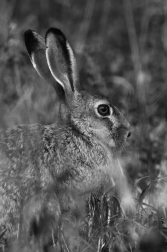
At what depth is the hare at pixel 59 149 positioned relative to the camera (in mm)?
3675

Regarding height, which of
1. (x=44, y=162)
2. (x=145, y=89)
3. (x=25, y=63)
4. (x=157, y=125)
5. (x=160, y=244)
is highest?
(x=25, y=63)

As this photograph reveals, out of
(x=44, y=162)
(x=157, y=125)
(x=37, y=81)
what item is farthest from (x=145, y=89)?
(x=44, y=162)

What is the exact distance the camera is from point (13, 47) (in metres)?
6.10

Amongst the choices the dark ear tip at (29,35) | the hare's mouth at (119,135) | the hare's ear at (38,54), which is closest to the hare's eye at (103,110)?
the hare's mouth at (119,135)

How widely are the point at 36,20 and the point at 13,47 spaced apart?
6.16 ft

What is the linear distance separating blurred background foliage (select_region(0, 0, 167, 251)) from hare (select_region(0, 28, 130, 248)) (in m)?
0.32

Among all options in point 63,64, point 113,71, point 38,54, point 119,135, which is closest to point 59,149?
point 119,135

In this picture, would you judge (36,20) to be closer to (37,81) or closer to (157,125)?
(37,81)

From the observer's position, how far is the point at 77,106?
4.62 metres

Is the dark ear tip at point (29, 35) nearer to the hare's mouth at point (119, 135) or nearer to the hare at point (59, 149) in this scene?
the hare at point (59, 149)

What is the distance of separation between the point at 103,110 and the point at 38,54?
77 centimetres

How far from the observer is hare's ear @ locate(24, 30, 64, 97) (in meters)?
4.70

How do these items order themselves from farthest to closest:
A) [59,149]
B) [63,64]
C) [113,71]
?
[113,71], [63,64], [59,149]

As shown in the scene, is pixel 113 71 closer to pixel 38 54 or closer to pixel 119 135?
pixel 38 54
